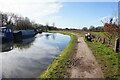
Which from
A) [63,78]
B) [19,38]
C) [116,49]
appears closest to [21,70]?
[63,78]

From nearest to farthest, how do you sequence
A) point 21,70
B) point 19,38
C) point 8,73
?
1. point 8,73
2. point 21,70
3. point 19,38

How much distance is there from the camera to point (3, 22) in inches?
2466

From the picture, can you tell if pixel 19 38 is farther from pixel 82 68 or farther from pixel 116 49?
pixel 82 68

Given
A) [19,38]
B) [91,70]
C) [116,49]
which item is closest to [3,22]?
[19,38]

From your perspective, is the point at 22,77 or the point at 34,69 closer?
the point at 22,77

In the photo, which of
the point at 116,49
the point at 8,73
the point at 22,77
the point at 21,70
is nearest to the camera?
the point at 22,77

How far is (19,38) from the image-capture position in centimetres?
3606

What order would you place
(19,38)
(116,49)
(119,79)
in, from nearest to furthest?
(119,79)
(116,49)
(19,38)

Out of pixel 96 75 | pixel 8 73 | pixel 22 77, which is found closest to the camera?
pixel 96 75

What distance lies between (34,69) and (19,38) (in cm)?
2489

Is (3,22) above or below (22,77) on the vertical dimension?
above

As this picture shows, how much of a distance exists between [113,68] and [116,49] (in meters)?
5.63

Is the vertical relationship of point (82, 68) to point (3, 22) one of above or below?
below

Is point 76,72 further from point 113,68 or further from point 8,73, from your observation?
point 8,73
